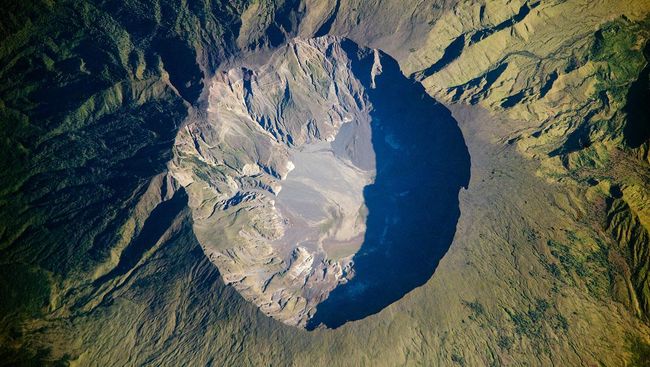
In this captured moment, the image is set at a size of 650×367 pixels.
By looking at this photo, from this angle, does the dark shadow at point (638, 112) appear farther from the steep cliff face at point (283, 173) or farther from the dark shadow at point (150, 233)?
the dark shadow at point (150, 233)

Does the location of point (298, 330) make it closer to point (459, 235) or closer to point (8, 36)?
point (459, 235)

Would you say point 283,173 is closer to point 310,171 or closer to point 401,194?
point 310,171

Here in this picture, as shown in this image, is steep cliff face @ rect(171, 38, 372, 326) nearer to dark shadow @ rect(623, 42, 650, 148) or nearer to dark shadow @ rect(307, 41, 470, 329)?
dark shadow @ rect(307, 41, 470, 329)

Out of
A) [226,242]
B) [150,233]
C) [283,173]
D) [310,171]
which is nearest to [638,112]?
[310,171]

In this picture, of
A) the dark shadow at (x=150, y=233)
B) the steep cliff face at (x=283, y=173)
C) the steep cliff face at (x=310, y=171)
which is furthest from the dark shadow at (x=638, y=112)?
the dark shadow at (x=150, y=233)

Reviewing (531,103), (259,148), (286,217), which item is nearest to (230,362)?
(286,217)

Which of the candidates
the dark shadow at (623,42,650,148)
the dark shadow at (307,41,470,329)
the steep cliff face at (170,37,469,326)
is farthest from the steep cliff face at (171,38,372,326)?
the dark shadow at (623,42,650,148)
